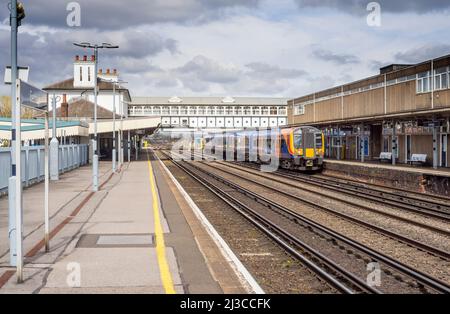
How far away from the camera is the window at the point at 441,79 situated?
104 feet

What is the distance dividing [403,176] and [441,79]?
891cm

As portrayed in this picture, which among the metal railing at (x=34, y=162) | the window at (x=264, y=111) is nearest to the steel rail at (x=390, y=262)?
the metal railing at (x=34, y=162)

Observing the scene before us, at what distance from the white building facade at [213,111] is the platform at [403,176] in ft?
181

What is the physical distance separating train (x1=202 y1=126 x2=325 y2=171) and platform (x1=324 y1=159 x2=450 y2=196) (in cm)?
198

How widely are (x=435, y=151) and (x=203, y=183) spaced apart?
1280cm

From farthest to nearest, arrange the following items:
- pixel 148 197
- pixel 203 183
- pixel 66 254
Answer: pixel 203 183, pixel 148 197, pixel 66 254

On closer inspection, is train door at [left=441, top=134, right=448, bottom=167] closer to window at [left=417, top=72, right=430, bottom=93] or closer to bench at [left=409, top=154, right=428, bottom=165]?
bench at [left=409, top=154, right=428, bottom=165]

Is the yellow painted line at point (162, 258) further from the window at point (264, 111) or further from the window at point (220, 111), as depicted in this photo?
the window at point (264, 111)

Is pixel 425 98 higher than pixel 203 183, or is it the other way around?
pixel 425 98

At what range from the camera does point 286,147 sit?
111 ft

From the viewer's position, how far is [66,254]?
29.9ft

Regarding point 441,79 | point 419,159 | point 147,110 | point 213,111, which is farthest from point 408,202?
point 147,110
